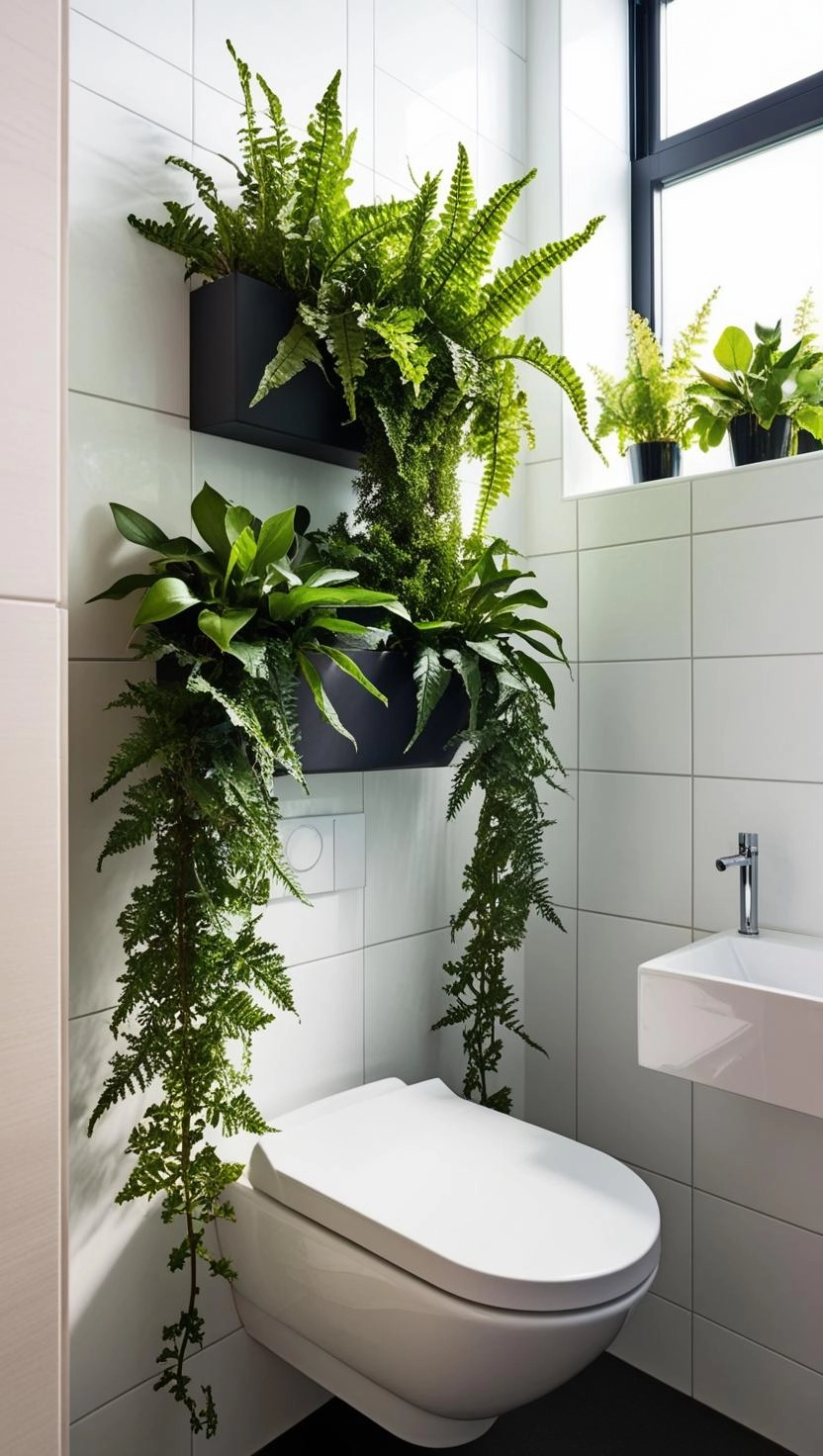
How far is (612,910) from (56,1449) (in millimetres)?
1195

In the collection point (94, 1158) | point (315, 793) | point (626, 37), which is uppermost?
point (626, 37)

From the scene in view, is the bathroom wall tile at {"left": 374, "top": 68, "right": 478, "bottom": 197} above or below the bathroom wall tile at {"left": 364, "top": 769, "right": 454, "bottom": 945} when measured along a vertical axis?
above

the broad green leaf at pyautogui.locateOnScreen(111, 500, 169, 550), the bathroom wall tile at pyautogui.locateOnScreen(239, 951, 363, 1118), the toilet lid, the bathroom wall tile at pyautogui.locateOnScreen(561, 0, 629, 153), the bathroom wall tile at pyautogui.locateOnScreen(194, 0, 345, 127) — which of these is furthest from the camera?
the bathroom wall tile at pyautogui.locateOnScreen(561, 0, 629, 153)

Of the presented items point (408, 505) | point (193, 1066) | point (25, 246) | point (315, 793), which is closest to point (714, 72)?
point (408, 505)

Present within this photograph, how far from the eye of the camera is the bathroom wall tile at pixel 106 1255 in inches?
43.3

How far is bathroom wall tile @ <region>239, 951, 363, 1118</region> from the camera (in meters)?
1.33

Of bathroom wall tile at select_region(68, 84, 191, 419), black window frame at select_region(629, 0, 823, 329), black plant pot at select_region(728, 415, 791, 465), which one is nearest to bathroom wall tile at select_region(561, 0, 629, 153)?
black window frame at select_region(629, 0, 823, 329)

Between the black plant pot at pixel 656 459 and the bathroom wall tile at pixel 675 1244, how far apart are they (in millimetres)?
1220

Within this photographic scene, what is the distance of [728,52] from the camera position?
5.92ft

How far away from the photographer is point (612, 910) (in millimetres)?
1655

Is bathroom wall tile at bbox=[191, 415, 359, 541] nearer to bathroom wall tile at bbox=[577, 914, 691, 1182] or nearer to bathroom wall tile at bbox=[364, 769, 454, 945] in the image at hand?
bathroom wall tile at bbox=[364, 769, 454, 945]

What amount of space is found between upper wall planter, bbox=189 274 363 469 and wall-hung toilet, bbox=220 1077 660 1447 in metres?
0.93

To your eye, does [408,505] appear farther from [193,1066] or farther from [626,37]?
[626,37]

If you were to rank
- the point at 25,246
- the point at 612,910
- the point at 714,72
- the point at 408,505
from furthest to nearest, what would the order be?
the point at 714,72, the point at 612,910, the point at 408,505, the point at 25,246
